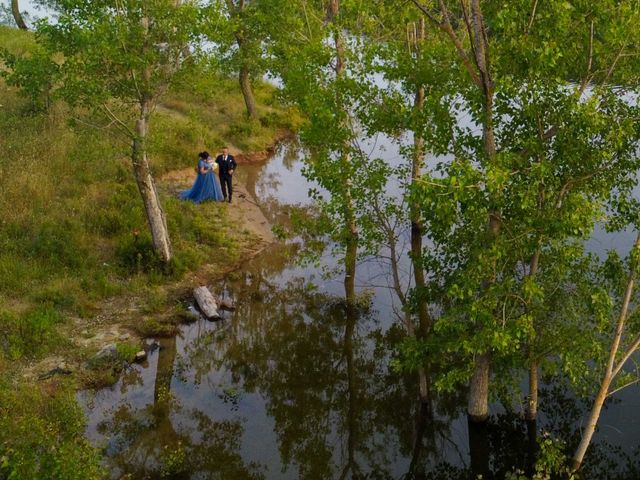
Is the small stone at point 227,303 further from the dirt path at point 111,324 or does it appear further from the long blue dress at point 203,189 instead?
the long blue dress at point 203,189

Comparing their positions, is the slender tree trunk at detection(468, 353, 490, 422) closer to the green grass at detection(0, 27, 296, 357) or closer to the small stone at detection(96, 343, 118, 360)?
the small stone at detection(96, 343, 118, 360)

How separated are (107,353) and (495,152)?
32.7 feet

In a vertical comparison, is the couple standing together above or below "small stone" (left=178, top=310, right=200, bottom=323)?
above

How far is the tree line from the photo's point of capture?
10.2 m

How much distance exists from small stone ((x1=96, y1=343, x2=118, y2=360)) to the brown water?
1.98ft

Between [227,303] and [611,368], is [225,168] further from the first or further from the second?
[611,368]

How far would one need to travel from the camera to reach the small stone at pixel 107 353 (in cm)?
1499

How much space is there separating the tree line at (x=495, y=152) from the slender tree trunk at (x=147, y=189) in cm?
133

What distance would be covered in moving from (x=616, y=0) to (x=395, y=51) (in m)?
4.51

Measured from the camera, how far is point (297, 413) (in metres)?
14.1

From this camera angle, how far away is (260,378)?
15359 millimetres

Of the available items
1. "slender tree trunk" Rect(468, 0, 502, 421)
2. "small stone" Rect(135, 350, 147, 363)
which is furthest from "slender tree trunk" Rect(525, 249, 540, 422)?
"small stone" Rect(135, 350, 147, 363)

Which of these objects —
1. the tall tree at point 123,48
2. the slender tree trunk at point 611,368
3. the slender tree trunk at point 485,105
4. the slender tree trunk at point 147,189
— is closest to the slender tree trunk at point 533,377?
the slender tree trunk at point 485,105

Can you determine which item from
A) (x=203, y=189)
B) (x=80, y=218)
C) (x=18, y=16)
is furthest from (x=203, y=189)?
(x=18, y=16)
